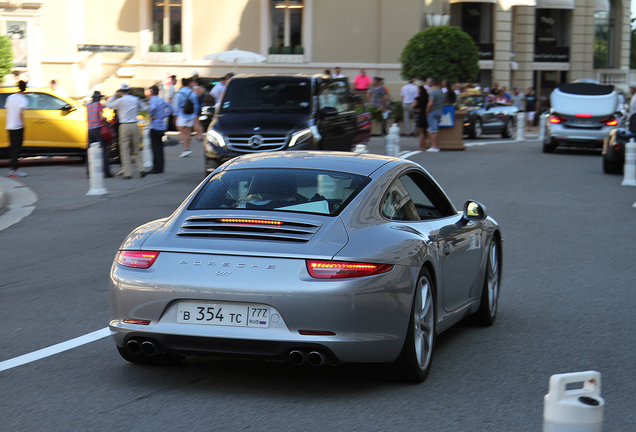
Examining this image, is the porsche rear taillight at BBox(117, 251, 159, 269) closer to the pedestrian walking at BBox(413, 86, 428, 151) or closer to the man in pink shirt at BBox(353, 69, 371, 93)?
the pedestrian walking at BBox(413, 86, 428, 151)

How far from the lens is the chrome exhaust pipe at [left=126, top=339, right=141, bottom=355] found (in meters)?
5.28

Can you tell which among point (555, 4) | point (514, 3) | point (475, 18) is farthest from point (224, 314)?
point (555, 4)

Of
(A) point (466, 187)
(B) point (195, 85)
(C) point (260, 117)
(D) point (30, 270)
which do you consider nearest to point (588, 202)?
(A) point (466, 187)

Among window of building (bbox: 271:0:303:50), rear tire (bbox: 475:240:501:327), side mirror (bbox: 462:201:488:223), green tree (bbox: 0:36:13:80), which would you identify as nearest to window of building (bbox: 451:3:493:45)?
window of building (bbox: 271:0:303:50)

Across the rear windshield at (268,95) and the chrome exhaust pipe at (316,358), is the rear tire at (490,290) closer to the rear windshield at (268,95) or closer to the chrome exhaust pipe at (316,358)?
the chrome exhaust pipe at (316,358)

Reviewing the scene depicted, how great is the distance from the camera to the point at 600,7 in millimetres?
62188

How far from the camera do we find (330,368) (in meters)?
5.89

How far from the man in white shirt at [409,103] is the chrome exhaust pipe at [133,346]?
26.8m

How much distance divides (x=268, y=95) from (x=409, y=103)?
49.1 feet

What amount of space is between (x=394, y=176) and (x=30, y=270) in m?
5.31

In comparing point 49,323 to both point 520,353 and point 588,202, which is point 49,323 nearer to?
point 520,353

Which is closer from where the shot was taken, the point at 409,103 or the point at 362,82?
the point at 409,103

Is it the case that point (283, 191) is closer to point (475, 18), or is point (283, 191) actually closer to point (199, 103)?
point (199, 103)

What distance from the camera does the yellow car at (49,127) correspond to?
2125 centimetres
